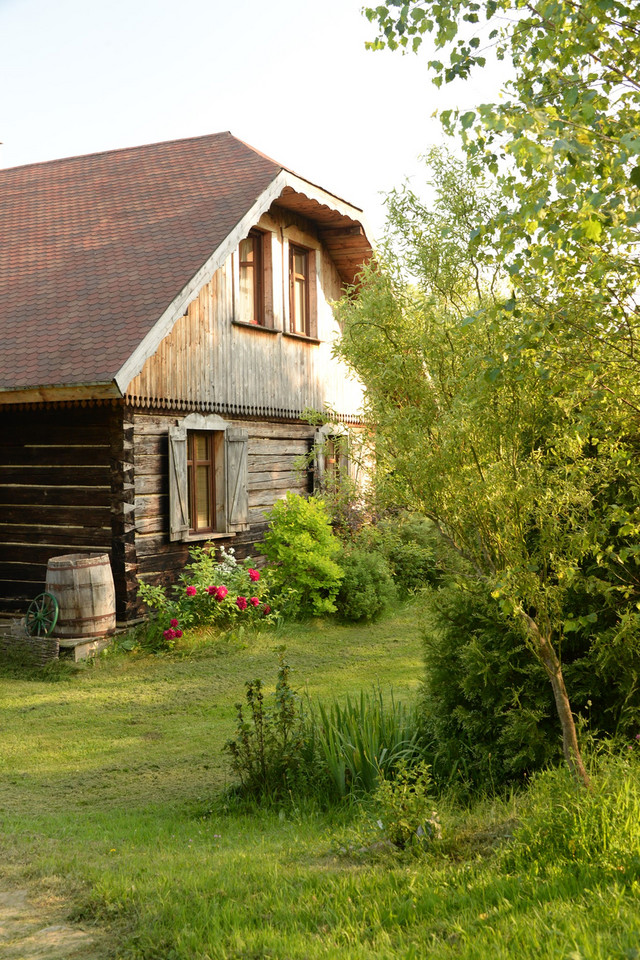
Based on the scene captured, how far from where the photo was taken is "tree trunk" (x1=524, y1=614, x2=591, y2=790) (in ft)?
15.3

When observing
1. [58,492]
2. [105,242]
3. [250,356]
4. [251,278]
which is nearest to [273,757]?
[58,492]

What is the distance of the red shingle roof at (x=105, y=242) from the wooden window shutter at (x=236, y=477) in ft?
8.20

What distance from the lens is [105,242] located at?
42.7 feet

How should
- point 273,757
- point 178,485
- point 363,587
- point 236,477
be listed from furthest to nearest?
point 363,587
point 236,477
point 178,485
point 273,757

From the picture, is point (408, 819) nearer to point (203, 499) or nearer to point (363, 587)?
point (363, 587)

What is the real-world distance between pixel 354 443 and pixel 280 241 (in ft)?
30.6

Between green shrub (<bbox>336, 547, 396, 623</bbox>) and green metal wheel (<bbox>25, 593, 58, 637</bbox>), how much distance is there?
4.16m

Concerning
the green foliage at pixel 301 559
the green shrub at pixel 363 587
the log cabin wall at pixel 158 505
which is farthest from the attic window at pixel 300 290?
the green shrub at pixel 363 587

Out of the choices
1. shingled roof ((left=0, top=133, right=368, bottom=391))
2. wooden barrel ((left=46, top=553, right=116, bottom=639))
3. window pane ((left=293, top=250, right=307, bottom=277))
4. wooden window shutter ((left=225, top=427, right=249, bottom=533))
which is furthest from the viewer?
window pane ((left=293, top=250, right=307, bottom=277))

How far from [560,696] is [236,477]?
823cm

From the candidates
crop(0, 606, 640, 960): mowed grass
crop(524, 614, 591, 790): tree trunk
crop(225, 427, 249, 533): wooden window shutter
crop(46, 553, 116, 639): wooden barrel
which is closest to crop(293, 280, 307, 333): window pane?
crop(225, 427, 249, 533): wooden window shutter

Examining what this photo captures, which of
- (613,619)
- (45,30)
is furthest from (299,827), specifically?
(45,30)

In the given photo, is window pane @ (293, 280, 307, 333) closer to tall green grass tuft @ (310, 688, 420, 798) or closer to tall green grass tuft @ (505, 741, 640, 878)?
tall green grass tuft @ (310, 688, 420, 798)

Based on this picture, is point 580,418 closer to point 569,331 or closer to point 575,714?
point 569,331
